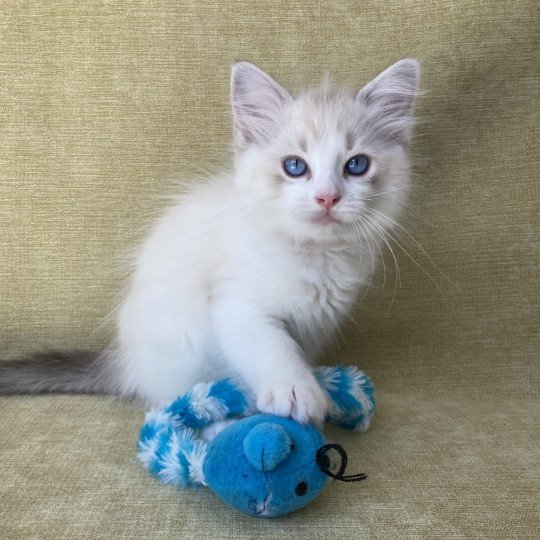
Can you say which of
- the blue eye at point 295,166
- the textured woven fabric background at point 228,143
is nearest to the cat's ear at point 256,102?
the blue eye at point 295,166

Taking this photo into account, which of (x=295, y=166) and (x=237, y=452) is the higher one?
(x=295, y=166)

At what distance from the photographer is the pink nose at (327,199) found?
1323mm

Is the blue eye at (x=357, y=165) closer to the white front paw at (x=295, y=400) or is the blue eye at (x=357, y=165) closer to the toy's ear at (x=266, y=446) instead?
the white front paw at (x=295, y=400)

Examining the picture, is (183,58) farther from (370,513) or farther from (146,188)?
(370,513)

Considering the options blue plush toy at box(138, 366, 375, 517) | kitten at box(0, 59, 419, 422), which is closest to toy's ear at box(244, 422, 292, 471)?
blue plush toy at box(138, 366, 375, 517)

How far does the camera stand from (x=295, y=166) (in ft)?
4.73

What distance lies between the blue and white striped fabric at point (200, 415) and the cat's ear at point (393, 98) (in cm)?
62

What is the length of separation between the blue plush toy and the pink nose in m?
0.44

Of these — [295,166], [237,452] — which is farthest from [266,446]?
[295,166]

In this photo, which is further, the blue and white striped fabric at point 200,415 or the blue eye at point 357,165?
the blue eye at point 357,165

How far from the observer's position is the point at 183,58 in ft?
6.53

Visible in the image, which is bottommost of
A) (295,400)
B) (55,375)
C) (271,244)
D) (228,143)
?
(55,375)

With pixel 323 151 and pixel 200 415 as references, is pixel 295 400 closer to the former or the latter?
pixel 200 415

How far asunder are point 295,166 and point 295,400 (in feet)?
1.80
